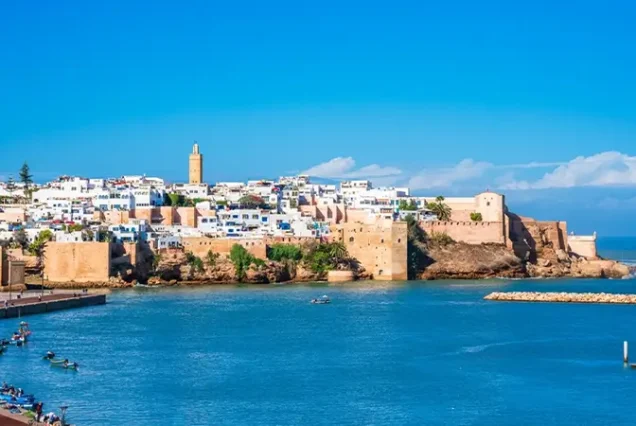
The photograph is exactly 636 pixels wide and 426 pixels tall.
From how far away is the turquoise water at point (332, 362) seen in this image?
65.3 ft

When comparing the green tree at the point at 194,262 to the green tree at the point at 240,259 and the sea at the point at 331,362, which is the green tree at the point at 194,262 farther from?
the sea at the point at 331,362

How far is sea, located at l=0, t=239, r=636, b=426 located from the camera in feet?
65.2

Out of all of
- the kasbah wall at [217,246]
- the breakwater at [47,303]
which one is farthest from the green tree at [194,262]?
the breakwater at [47,303]

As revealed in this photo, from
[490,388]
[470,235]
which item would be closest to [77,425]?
[490,388]

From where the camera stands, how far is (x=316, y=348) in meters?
27.5

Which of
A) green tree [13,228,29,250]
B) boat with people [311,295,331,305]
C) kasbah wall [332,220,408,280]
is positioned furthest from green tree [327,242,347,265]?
green tree [13,228,29,250]

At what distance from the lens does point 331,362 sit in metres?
25.3

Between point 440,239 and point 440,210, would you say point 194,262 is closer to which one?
point 440,239

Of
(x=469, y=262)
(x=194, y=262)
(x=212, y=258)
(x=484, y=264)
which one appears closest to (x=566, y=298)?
(x=469, y=262)

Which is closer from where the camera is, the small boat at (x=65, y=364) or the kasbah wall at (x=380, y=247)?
the small boat at (x=65, y=364)

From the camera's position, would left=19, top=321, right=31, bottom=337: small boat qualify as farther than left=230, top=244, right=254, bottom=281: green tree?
No

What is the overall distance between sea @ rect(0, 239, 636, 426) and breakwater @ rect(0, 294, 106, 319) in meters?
0.56

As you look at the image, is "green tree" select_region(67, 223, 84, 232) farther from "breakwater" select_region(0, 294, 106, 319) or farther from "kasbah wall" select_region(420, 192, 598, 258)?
"kasbah wall" select_region(420, 192, 598, 258)

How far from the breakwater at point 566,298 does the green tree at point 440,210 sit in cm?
1382
